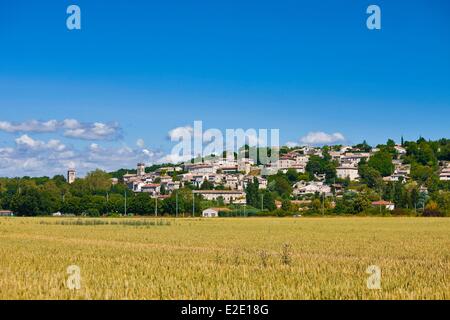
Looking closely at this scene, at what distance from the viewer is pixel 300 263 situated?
2212 centimetres

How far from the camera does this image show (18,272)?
63.4 feet

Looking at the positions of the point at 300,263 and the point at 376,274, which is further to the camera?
the point at 300,263

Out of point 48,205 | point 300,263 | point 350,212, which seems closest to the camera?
point 300,263

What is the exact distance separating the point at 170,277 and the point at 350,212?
106404mm

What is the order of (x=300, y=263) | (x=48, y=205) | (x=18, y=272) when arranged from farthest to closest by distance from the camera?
(x=48, y=205)
(x=300, y=263)
(x=18, y=272)

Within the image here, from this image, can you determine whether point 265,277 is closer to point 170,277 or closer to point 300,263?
point 170,277
